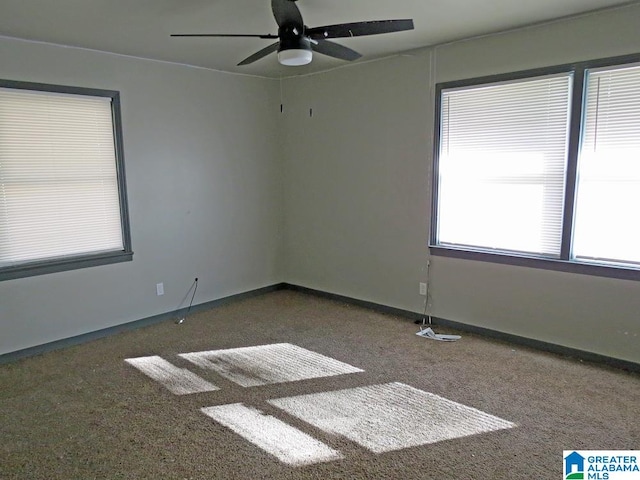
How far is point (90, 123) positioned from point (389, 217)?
2.92 metres

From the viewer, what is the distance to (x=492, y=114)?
384 centimetres

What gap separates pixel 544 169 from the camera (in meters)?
3.62

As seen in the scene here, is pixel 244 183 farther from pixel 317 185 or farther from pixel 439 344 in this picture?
pixel 439 344

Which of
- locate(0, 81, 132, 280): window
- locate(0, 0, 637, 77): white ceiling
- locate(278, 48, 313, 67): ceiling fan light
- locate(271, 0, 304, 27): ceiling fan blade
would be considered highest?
locate(0, 0, 637, 77): white ceiling

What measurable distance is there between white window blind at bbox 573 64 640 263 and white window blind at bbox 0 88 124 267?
3967mm

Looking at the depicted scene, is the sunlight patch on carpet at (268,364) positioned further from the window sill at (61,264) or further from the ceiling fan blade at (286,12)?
the ceiling fan blade at (286,12)

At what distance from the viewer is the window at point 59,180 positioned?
11.9 ft

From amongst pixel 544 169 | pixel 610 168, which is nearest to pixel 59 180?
pixel 544 169

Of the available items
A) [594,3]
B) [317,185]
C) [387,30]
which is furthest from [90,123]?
[594,3]

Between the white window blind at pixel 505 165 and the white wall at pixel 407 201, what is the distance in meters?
0.17

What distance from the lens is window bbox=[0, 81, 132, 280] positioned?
3.61 meters

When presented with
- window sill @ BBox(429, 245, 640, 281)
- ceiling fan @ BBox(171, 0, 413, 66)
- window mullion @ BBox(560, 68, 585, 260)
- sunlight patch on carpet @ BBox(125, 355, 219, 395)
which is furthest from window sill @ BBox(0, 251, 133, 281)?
window mullion @ BBox(560, 68, 585, 260)

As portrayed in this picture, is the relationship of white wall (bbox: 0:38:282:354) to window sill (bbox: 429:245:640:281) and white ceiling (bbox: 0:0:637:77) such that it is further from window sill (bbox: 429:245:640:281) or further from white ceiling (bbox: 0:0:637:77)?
window sill (bbox: 429:245:640:281)

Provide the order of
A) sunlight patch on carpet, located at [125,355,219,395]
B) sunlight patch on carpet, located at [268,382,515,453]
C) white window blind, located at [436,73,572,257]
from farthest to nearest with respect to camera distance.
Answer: white window blind, located at [436,73,572,257] < sunlight patch on carpet, located at [125,355,219,395] < sunlight patch on carpet, located at [268,382,515,453]
